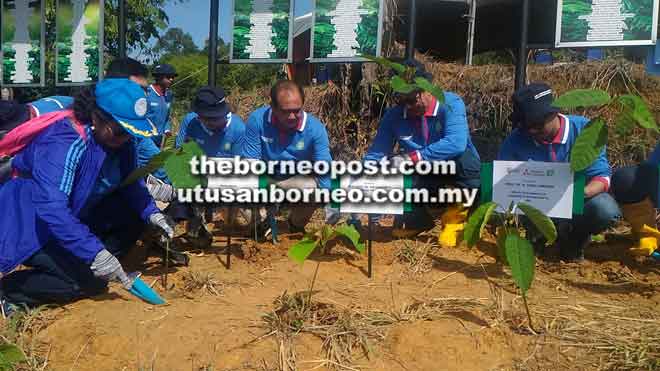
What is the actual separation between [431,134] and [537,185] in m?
0.88

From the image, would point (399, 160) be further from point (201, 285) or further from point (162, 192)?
point (162, 192)

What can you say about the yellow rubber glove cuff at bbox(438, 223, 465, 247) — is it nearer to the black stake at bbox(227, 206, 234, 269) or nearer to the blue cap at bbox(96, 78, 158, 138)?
the black stake at bbox(227, 206, 234, 269)

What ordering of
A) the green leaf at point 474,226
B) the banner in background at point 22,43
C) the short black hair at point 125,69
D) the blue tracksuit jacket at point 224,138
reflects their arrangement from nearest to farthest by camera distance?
the green leaf at point 474,226
the short black hair at point 125,69
the blue tracksuit jacket at point 224,138
the banner in background at point 22,43

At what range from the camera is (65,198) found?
2230 millimetres

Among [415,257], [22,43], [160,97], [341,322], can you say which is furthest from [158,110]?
[341,322]

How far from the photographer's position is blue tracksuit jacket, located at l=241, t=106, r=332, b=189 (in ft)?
11.6

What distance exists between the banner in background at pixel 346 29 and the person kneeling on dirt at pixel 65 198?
1991 millimetres

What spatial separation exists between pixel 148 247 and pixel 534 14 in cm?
425

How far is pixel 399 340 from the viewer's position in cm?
196

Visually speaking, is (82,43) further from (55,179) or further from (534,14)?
(534,14)

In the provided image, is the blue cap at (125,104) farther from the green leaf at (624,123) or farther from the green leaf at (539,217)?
the green leaf at (624,123)

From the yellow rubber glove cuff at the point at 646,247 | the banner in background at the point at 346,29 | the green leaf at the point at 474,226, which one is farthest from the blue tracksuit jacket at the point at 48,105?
the yellow rubber glove cuff at the point at 646,247

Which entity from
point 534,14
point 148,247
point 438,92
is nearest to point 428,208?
point 438,92

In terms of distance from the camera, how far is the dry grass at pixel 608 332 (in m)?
1.79
